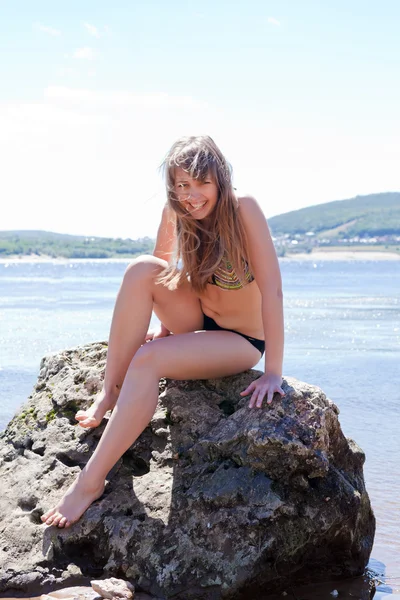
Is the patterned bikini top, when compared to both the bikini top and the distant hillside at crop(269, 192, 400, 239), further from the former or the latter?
the distant hillside at crop(269, 192, 400, 239)

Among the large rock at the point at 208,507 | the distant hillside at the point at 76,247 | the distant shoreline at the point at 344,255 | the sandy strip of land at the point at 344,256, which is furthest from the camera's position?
the distant hillside at the point at 76,247

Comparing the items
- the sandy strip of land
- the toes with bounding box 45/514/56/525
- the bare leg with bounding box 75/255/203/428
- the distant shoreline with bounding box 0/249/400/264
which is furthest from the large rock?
the distant shoreline with bounding box 0/249/400/264

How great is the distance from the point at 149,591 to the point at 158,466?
26.8 inches

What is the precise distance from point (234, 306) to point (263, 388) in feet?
1.79

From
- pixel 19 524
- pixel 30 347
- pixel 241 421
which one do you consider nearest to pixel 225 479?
pixel 241 421

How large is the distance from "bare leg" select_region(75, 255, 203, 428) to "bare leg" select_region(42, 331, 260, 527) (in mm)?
176

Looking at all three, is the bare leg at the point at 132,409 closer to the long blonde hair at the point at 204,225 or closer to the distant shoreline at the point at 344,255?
the long blonde hair at the point at 204,225

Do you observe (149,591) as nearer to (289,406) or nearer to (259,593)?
(259,593)

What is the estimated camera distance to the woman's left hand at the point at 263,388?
13.3 feet

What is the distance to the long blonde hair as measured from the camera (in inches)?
Result: 166

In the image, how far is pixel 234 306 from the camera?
441 centimetres

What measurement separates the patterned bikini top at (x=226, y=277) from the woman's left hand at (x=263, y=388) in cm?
55

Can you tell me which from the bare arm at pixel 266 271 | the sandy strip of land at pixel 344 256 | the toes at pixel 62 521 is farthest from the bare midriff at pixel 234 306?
→ the sandy strip of land at pixel 344 256

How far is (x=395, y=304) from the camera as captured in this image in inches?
1083
